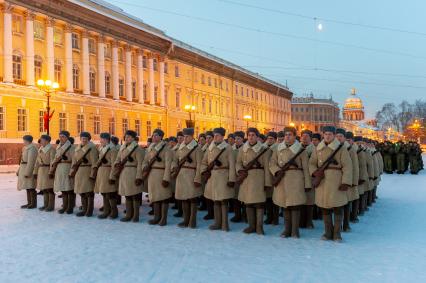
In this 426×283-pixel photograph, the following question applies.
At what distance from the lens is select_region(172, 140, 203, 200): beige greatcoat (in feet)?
31.2

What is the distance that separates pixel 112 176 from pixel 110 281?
4.70 m

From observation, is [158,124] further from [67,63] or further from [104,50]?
[67,63]

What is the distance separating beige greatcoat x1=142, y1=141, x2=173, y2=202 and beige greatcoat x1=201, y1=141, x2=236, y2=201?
0.83 m

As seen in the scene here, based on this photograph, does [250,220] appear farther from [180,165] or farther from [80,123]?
[80,123]

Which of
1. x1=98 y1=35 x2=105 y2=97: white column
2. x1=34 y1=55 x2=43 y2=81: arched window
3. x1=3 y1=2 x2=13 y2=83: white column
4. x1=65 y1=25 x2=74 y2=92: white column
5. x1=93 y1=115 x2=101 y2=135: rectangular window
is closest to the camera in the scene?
x1=3 y1=2 x2=13 y2=83: white column

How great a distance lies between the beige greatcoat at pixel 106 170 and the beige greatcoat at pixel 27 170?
227cm

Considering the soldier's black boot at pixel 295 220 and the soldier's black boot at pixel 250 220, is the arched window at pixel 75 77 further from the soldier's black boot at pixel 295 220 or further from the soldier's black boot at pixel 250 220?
the soldier's black boot at pixel 295 220

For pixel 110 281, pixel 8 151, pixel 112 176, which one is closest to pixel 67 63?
pixel 8 151

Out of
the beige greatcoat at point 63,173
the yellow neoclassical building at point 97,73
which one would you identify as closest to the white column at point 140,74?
the yellow neoclassical building at point 97,73

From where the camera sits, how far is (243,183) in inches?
352

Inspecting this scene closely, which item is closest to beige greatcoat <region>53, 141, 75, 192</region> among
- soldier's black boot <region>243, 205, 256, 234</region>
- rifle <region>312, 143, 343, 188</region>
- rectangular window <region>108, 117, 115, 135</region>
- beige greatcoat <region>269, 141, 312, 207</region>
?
soldier's black boot <region>243, 205, 256, 234</region>

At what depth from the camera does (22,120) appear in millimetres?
33031

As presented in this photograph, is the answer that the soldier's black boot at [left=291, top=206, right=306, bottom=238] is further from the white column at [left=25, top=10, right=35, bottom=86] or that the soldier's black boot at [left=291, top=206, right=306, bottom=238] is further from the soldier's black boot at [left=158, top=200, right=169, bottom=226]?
the white column at [left=25, top=10, right=35, bottom=86]

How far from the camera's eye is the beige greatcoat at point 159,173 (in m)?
9.80
